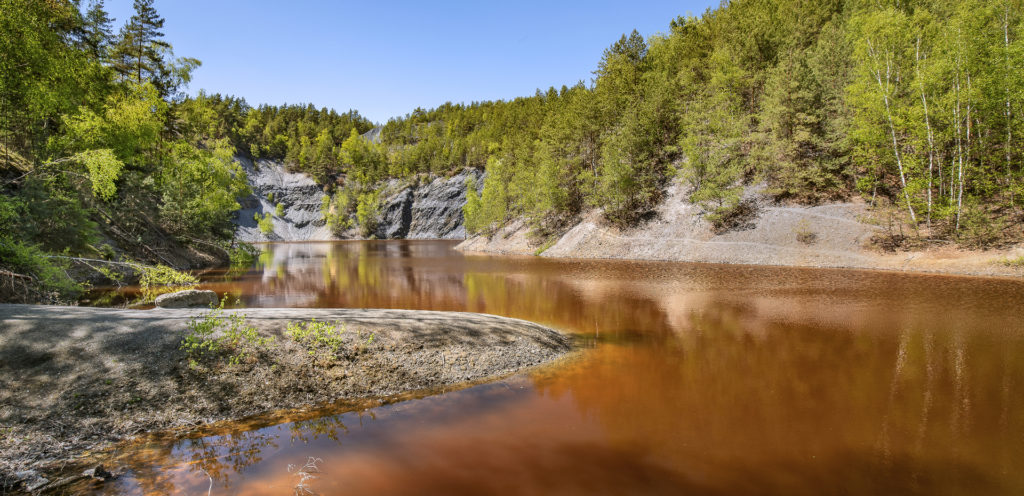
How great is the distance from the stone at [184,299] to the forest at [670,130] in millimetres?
2393

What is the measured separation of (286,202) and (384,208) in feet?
91.6

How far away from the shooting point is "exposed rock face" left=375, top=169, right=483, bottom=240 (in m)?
105

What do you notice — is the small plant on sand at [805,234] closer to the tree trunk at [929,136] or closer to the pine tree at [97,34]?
the tree trunk at [929,136]

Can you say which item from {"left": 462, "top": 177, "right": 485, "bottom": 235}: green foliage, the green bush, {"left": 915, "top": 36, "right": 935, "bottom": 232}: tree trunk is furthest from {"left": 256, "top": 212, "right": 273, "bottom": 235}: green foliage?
{"left": 915, "top": 36, "right": 935, "bottom": 232}: tree trunk

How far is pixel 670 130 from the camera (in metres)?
47.2

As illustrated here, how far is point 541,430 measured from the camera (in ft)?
22.6

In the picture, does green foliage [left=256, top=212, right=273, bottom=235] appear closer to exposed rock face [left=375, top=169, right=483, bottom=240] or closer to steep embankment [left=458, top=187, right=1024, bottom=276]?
exposed rock face [left=375, top=169, right=483, bottom=240]

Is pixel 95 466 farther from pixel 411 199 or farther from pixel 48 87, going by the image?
pixel 411 199

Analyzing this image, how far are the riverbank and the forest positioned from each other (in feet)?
18.7

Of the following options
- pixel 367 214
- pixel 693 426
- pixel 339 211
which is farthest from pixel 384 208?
pixel 693 426

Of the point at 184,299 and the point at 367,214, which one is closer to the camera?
the point at 184,299

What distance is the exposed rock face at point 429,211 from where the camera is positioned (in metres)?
105

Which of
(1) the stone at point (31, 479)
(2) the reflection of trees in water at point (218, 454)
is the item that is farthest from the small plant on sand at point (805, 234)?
(1) the stone at point (31, 479)

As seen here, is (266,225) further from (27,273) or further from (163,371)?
(163,371)
